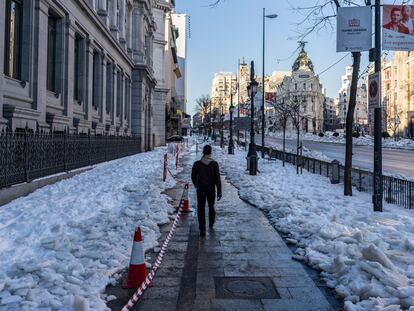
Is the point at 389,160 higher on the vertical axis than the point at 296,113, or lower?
lower

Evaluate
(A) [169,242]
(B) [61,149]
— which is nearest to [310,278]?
(A) [169,242]

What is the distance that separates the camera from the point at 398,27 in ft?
34.9

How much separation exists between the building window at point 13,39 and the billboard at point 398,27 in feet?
38.7

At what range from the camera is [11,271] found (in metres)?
5.89

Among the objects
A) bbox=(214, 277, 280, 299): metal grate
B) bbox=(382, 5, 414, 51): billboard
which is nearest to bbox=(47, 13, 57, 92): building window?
bbox=(382, 5, 414, 51): billboard

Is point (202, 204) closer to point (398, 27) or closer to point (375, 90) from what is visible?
point (375, 90)

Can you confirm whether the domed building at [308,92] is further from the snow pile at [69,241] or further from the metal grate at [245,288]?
the metal grate at [245,288]

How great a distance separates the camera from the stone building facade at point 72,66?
51.3 ft

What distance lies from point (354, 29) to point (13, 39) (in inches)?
445

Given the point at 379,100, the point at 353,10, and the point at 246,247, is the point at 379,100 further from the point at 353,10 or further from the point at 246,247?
the point at 246,247

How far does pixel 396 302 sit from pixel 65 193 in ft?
32.1

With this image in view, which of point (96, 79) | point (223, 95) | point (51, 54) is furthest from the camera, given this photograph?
point (223, 95)

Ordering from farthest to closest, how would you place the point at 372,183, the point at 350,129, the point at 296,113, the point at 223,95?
the point at 223,95 < the point at 296,113 < the point at 372,183 < the point at 350,129

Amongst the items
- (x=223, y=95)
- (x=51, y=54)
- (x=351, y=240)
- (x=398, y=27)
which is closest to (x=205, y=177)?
(x=351, y=240)
